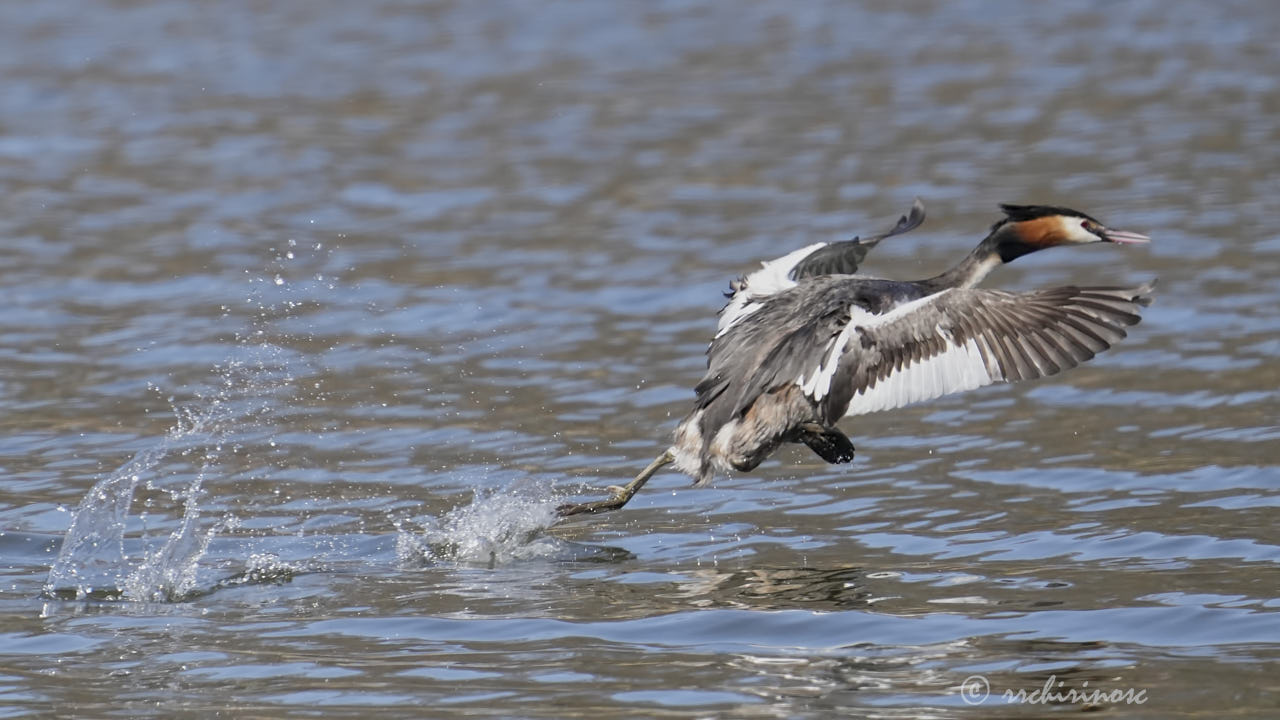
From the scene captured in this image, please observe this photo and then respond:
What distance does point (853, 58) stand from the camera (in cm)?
1891

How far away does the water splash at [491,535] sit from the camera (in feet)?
24.7

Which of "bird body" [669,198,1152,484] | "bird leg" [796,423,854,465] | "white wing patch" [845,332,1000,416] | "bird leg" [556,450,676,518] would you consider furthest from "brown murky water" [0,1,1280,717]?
"white wing patch" [845,332,1000,416]

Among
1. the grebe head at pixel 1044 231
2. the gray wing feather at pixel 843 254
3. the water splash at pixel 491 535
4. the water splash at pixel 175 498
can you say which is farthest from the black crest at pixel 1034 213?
the water splash at pixel 175 498

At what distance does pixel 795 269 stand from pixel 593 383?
6.61 feet

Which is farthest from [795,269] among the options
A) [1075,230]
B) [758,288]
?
[1075,230]

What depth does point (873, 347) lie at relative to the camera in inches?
284

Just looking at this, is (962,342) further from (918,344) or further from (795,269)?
(795,269)

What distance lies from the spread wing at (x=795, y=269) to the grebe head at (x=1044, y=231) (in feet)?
1.74

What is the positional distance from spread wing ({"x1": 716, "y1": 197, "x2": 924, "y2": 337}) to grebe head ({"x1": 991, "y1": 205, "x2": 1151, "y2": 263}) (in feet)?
1.74

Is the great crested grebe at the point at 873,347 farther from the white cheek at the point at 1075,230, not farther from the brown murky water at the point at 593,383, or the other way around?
the brown murky water at the point at 593,383

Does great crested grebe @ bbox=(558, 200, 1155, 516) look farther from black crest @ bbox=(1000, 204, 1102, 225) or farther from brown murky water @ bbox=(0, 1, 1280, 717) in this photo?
brown murky water @ bbox=(0, 1, 1280, 717)

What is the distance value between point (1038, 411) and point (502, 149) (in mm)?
7576

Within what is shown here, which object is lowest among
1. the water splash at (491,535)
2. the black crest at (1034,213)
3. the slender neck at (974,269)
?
the water splash at (491,535)

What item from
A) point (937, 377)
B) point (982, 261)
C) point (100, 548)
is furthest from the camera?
point (982, 261)
